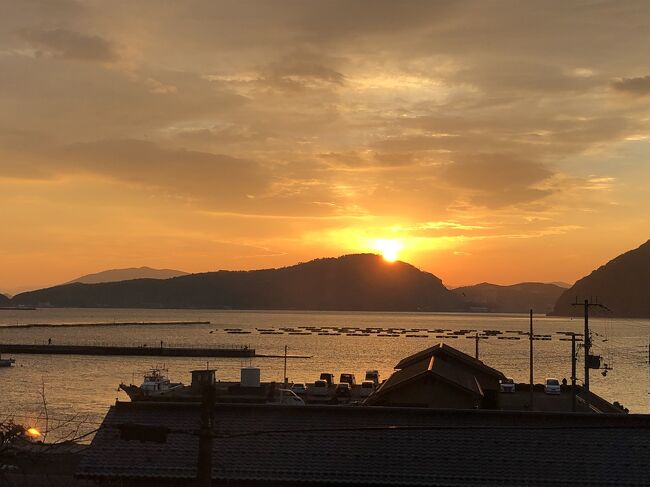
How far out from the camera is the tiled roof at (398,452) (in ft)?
60.6

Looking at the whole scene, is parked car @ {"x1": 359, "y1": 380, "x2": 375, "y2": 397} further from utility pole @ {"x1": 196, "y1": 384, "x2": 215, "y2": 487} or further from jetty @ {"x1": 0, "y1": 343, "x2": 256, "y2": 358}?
jetty @ {"x1": 0, "y1": 343, "x2": 256, "y2": 358}

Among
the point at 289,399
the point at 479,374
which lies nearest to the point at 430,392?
the point at 479,374

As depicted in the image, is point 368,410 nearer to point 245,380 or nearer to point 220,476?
point 220,476

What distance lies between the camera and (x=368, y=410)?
20594mm

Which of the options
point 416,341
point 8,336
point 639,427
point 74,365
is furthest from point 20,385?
point 416,341

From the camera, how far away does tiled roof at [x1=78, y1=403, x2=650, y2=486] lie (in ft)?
60.6

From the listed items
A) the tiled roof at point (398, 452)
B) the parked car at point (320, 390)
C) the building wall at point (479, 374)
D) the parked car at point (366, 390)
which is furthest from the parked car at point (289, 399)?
the tiled roof at point (398, 452)

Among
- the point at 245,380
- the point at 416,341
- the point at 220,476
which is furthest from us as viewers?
the point at 416,341

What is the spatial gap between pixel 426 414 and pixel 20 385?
74.3 metres

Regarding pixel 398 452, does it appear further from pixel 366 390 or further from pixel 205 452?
pixel 366 390

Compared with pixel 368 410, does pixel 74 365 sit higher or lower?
lower

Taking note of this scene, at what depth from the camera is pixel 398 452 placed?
19172 millimetres

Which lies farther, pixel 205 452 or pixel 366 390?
pixel 366 390

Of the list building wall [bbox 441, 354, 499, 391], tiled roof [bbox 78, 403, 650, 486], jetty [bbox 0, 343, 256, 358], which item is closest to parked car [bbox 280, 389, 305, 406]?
building wall [bbox 441, 354, 499, 391]
